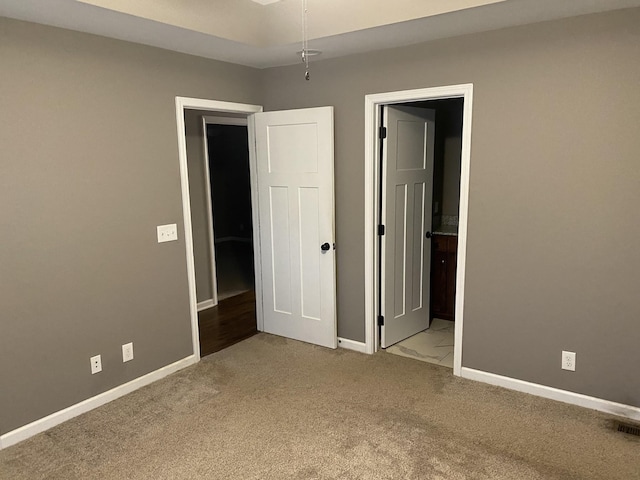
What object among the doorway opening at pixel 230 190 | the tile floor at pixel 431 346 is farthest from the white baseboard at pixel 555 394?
the doorway opening at pixel 230 190

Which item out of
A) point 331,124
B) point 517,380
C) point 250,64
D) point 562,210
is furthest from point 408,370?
point 250,64

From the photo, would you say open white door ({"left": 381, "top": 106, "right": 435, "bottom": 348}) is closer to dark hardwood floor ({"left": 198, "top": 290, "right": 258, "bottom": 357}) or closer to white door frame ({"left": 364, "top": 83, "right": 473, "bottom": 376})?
white door frame ({"left": 364, "top": 83, "right": 473, "bottom": 376})

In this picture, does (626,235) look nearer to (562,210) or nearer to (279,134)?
(562,210)

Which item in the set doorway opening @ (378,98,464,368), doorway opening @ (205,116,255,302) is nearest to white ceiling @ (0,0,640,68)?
doorway opening @ (378,98,464,368)

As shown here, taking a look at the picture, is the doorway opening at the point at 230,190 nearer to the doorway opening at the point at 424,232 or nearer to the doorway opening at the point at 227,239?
the doorway opening at the point at 227,239

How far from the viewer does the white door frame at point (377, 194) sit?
3107mm

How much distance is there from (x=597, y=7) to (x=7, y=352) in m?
3.89

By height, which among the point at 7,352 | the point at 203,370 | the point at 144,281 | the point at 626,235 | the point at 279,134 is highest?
the point at 279,134

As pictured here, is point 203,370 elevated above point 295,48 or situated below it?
below

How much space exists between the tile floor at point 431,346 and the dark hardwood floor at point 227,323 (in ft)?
4.80

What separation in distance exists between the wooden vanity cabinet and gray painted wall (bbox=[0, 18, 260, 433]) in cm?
244

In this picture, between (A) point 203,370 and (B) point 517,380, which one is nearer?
(B) point 517,380

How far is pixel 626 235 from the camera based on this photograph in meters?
2.66

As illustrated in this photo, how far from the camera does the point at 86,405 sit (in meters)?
2.98
